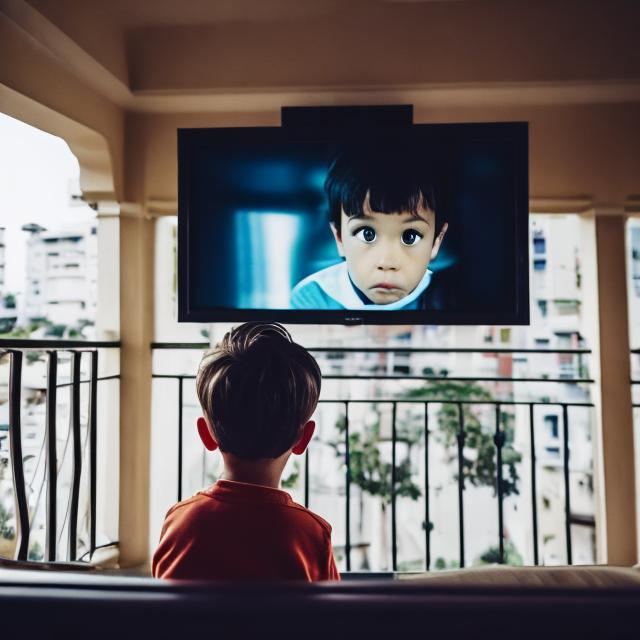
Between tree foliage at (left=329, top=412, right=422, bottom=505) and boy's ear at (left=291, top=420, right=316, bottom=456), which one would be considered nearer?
boy's ear at (left=291, top=420, right=316, bottom=456)

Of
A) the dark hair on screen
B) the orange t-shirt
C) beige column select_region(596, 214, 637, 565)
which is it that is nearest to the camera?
the orange t-shirt

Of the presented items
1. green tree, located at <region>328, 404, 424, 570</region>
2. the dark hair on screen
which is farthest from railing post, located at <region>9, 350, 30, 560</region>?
green tree, located at <region>328, 404, 424, 570</region>

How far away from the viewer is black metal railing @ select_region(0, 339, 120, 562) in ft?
5.90

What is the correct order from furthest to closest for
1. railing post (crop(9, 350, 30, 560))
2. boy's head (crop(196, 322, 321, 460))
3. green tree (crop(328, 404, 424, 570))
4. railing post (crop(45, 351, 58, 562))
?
green tree (crop(328, 404, 424, 570)) < railing post (crop(45, 351, 58, 562)) < railing post (crop(9, 350, 30, 560)) < boy's head (crop(196, 322, 321, 460))

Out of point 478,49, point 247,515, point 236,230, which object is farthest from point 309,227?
point 247,515

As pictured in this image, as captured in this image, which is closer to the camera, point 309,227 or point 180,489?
point 309,227

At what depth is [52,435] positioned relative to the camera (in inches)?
82.1

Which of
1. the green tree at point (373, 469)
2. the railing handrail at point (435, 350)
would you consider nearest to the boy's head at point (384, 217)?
the railing handrail at point (435, 350)

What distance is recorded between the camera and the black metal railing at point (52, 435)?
5.90 feet

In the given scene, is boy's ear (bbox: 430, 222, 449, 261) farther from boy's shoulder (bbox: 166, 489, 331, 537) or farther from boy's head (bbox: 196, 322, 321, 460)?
boy's shoulder (bbox: 166, 489, 331, 537)

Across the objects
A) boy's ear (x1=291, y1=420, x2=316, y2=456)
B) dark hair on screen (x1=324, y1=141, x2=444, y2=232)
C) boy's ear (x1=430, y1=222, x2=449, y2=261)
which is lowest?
boy's ear (x1=291, y1=420, x2=316, y2=456)

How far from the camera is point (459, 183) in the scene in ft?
7.16

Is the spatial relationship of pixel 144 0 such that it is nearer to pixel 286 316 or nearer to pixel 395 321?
pixel 286 316

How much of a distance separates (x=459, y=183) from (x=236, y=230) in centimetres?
101
